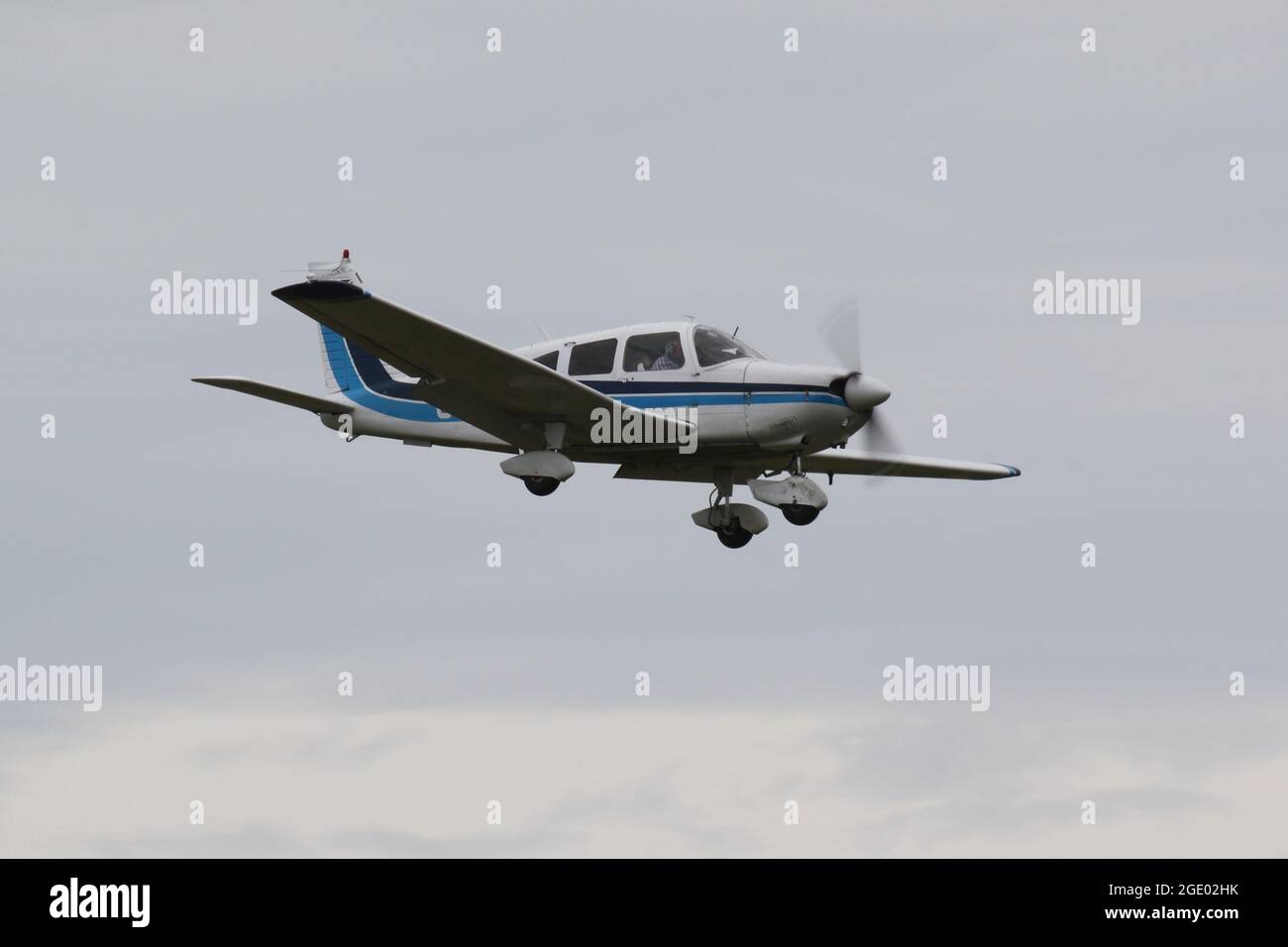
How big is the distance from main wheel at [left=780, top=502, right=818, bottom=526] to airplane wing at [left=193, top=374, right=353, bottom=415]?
7010 mm

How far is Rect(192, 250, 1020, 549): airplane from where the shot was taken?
29.1 meters

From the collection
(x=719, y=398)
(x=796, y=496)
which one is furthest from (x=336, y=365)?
(x=796, y=496)

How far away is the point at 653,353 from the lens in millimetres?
30156

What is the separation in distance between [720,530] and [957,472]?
A: 448 centimetres

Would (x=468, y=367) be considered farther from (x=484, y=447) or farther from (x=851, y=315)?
(x=851, y=315)

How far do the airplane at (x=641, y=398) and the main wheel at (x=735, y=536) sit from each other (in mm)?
120

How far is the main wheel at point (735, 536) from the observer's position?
31.9 metres

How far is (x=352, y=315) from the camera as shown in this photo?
27672 millimetres

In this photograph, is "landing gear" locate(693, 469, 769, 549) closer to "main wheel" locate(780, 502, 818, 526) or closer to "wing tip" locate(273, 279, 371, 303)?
"main wheel" locate(780, 502, 818, 526)

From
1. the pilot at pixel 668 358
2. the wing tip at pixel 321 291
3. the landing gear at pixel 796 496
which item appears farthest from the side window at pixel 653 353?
the wing tip at pixel 321 291

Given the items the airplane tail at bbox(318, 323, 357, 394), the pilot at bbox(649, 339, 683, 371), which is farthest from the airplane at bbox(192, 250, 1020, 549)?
the airplane tail at bbox(318, 323, 357, 394)

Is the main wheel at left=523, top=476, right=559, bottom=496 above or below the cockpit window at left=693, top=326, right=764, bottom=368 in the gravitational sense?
below
